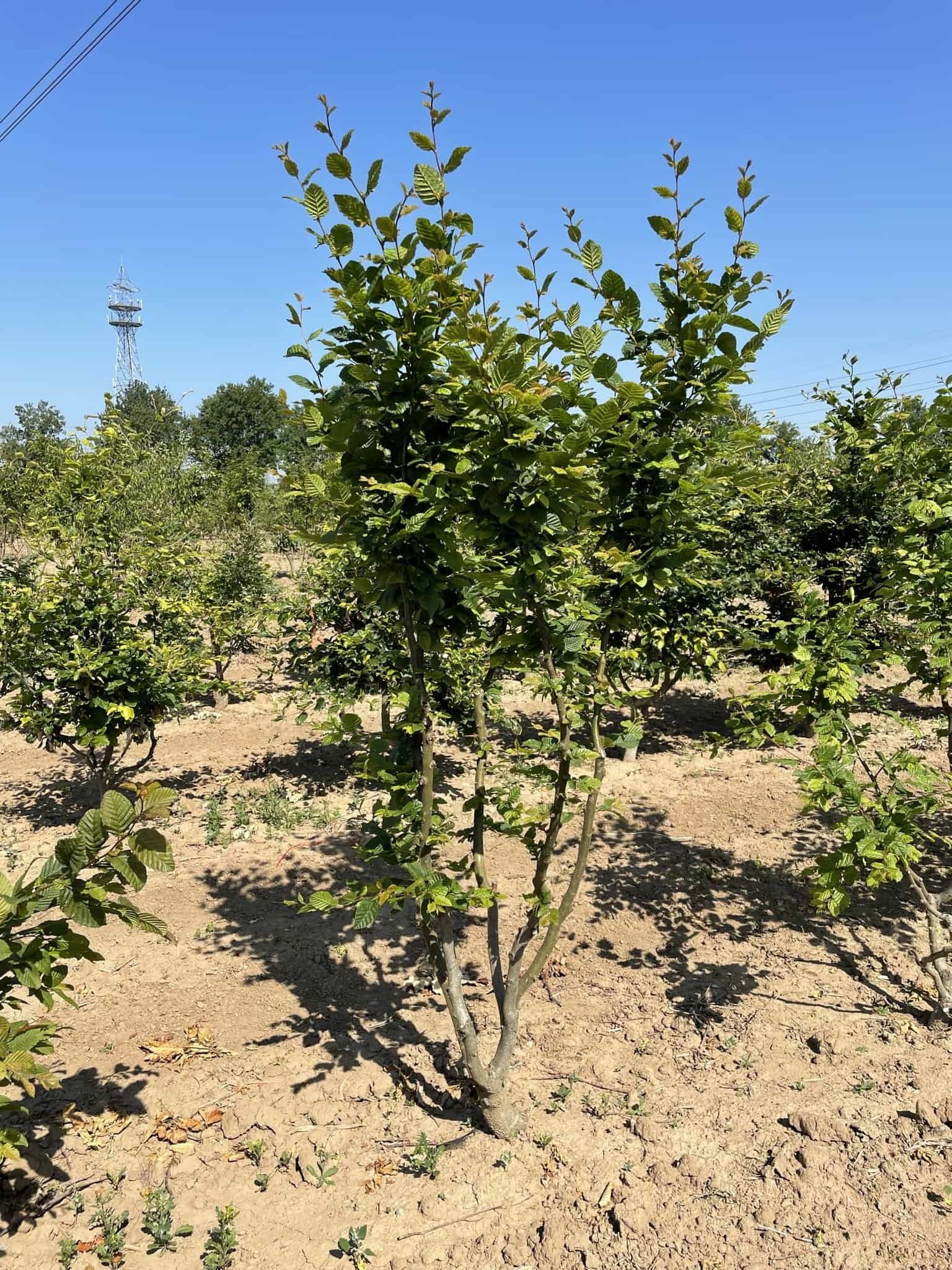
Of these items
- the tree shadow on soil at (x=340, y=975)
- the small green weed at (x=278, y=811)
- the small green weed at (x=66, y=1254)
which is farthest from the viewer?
the small green weed at (x=278, y=811)

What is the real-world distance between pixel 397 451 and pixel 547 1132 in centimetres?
318

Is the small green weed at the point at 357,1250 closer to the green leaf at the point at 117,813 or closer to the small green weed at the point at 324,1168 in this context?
the small green weed at the point at 324,1168

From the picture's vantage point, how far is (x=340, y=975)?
4.80 meters

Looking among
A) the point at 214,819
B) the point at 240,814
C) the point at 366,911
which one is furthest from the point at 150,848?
the point at 240,814

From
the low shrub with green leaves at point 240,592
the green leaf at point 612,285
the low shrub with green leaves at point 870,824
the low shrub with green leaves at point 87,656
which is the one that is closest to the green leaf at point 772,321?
the green leaf at point 612,285

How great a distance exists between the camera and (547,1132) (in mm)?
3457

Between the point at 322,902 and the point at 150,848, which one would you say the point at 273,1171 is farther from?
the point at 150,848

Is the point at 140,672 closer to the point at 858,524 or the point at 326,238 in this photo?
the point at 326,238

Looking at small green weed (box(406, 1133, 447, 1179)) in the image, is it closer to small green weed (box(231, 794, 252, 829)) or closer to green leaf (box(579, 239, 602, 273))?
green leaf (box(579, 239, 602, 273))

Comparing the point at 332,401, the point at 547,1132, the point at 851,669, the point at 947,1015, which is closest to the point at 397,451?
the point at 332,401

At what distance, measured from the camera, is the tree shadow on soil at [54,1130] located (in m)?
3.06

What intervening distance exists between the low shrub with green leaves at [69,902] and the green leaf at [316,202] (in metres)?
1.89

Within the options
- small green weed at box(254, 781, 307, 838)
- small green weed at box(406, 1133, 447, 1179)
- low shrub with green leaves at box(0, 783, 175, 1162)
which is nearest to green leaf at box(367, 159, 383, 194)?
low shrub with green leaves at box(0, 783, 175, 1162)

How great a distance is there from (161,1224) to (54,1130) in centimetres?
89
